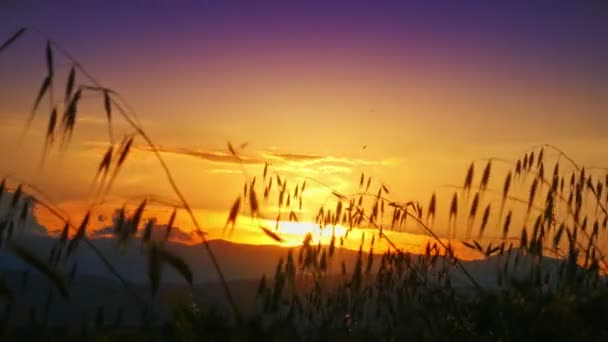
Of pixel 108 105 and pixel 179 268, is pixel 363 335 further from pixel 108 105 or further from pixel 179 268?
pixel 108 105

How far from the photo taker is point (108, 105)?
11.6 feet

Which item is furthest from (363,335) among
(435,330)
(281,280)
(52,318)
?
(52,318)

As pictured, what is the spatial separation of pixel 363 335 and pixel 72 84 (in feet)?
7.95

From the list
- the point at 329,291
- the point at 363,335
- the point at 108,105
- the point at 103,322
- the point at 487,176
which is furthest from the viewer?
the point at 329,291

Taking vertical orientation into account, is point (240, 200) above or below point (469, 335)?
above

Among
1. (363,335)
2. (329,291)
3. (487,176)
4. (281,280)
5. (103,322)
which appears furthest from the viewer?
(329,291)

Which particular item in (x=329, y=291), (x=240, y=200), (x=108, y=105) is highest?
(x=108, y=105)

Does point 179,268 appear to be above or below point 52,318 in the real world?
above

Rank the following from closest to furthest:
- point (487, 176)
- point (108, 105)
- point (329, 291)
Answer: point (108, 105), point (487, 176), point (329, 291)

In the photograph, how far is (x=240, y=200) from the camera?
3.76 m

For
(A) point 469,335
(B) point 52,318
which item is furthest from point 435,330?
(B) point 52,318

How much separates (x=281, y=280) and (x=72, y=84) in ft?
5.09

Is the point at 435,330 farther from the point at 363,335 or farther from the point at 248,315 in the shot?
the point at 248,315

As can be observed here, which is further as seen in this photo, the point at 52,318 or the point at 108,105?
the point at 52,318
